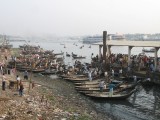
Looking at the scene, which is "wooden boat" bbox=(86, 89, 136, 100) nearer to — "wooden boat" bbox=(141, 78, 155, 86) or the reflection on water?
the reflection on water

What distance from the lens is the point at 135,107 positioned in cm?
3122

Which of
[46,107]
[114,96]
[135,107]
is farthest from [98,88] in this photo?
[46,107]

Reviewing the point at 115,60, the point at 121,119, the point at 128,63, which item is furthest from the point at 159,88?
the point at 121,119

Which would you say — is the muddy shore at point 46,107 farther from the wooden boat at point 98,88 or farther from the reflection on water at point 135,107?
the reflection on water at point 135,107

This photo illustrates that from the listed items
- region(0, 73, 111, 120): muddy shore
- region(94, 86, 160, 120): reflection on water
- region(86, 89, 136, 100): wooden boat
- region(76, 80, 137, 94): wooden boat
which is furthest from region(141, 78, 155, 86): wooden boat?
region(0, 73, 111, 120): muddy shore

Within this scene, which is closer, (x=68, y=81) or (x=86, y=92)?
(x=86, y=92)

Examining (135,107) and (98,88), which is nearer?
(135,107)

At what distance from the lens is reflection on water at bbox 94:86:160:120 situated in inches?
1096

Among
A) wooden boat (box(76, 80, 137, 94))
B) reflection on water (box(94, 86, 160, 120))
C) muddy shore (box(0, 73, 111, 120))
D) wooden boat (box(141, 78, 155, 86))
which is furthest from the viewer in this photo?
wooden boat (box(141, 78, 155, 86))

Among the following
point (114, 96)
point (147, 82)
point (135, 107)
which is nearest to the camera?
point (135, 107)

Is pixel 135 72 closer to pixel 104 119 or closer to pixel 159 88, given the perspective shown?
pixel 159 88

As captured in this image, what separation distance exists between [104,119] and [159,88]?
17.6 m

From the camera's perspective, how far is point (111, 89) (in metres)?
32.7

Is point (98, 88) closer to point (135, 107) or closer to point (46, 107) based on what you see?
point (135, 107)
